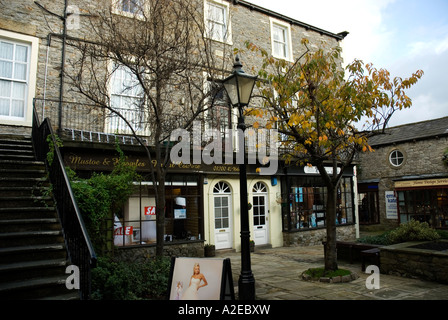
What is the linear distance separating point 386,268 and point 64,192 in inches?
293

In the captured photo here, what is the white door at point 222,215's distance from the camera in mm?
12023

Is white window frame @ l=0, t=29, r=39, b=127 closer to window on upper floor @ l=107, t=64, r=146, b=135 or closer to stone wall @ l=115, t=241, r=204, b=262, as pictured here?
window on upper floor @ l=107, t=64, r=146, b=135

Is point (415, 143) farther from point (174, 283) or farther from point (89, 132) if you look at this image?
point (174, 283)

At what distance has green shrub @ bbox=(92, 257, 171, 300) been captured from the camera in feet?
16.1

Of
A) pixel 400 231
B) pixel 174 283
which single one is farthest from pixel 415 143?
pixel 174 283

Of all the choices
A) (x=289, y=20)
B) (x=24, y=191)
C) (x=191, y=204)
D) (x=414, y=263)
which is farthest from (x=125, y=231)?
(x=289, y=20)

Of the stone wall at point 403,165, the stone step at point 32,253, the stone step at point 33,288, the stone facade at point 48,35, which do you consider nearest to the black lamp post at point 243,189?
the stone step at point 33,288

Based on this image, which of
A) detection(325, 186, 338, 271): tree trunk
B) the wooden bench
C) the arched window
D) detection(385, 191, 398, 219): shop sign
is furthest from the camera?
detection(385, 191, 398, 219): shop sign

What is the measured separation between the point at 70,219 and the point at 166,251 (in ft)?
18.1

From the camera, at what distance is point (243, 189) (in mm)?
5625

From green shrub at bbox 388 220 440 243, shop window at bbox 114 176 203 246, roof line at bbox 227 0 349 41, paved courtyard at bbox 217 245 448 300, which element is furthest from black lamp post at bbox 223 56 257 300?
roof line at bbox 227 0 349 41

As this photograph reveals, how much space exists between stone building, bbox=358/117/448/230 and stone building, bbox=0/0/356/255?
6013 millimetres

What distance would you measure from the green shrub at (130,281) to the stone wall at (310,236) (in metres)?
8.00

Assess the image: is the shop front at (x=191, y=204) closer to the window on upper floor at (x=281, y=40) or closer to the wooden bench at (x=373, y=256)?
the wooden bench at (x=373, y=256)
